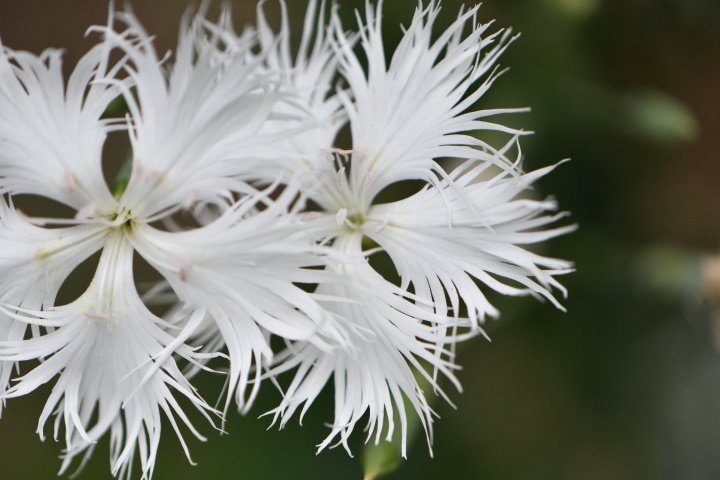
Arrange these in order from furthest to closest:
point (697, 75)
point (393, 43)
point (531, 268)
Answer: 1. point (697, 75)
2. point (393, 43)
3. point (531, 268)

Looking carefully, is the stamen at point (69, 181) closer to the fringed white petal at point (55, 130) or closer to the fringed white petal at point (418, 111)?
the fringed white petal at point (55, 130)

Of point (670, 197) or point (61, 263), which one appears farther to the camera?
point (670, 197)

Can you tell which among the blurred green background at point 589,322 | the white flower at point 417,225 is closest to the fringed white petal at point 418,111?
the white flower at point 417,225

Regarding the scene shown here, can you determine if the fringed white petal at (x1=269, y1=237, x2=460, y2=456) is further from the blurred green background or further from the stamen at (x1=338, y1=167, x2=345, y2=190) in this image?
the blurred green background

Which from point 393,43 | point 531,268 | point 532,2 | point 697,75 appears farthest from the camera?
point 697,75

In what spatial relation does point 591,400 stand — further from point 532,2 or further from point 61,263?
point 61,263

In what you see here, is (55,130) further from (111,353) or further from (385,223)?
(385,223)

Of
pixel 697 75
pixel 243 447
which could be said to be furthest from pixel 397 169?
pixel 697 75
